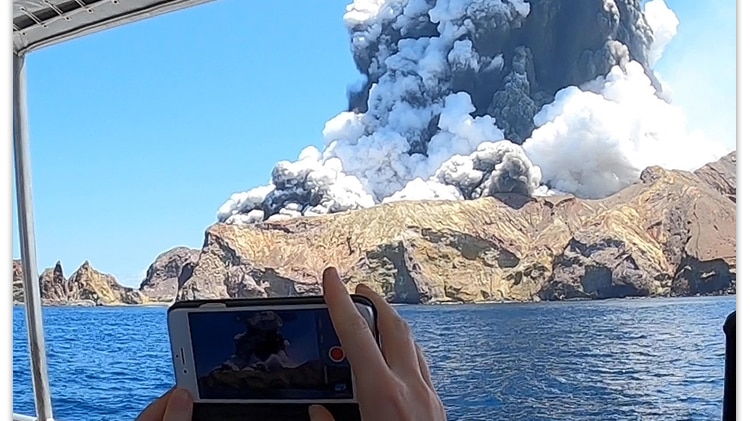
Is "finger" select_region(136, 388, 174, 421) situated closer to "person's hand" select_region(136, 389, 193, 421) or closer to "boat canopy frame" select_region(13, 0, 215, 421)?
"person's hand" select_region(136, 389, 193, 421)

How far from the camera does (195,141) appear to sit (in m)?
4.34

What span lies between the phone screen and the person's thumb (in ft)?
0.11

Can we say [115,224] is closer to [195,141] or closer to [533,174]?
[195,141]

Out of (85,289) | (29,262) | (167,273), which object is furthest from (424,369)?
(85,289)

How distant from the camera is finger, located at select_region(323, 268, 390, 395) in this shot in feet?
0.99

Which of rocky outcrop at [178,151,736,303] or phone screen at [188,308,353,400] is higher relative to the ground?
rocky outcrop at [178,151,736,303]

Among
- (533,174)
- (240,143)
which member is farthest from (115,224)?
(533,174)

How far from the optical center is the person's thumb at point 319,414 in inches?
13.8

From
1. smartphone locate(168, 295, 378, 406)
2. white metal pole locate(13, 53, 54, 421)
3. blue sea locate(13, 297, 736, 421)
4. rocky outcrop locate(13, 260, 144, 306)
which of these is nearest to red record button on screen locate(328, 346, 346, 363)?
smartphone locate(168, 295, 378, 406)

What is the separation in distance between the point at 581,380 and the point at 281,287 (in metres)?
1.41

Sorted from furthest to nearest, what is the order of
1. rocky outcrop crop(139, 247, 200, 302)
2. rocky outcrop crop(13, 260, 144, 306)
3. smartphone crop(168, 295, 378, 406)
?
rocky outcrop crop(139, 247, 200, 302) → rocky outcrop crop(13, 260, 144, 306) → smartphone crop(168, 295, 378, 406)

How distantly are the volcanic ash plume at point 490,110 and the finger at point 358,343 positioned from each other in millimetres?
2308

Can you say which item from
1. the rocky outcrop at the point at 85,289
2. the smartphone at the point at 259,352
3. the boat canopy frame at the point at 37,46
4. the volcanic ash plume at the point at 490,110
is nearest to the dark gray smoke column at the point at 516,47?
the volcanic ash plume at the point at 490,110

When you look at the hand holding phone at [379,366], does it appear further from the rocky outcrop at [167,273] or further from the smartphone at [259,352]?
the rocky outcrop at [167,273]
